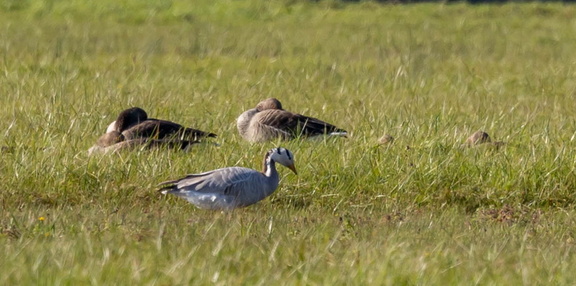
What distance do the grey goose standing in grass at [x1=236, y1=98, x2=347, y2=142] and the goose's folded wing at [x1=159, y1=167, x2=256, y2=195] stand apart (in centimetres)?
231

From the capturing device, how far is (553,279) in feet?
17.5

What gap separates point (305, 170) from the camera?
27.1ft

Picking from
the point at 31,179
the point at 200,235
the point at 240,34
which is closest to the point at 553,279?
the point at 200,235

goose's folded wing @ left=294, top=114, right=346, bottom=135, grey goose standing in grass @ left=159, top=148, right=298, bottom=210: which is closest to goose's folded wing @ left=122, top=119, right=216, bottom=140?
goose's folded wing @ left=294, top=114, right=346, bottom=135

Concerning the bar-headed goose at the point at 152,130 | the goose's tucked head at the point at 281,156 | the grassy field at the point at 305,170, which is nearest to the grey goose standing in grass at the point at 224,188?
the grassy field at the point at 305,170

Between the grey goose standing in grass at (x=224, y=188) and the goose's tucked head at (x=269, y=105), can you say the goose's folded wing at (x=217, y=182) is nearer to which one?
the grey goose standing in grass at (x=224, y=188)

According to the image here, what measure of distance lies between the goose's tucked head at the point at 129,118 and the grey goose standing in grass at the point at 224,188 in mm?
2206

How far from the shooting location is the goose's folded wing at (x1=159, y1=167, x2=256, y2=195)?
729 cm

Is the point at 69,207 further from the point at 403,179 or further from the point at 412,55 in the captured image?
the point at 412,55

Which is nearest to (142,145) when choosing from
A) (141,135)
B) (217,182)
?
(141,135)

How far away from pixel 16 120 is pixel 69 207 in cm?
292

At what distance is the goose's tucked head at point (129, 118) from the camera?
9.66 metres

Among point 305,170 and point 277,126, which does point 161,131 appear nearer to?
point 277,126

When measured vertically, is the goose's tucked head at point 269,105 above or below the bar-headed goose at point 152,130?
below
